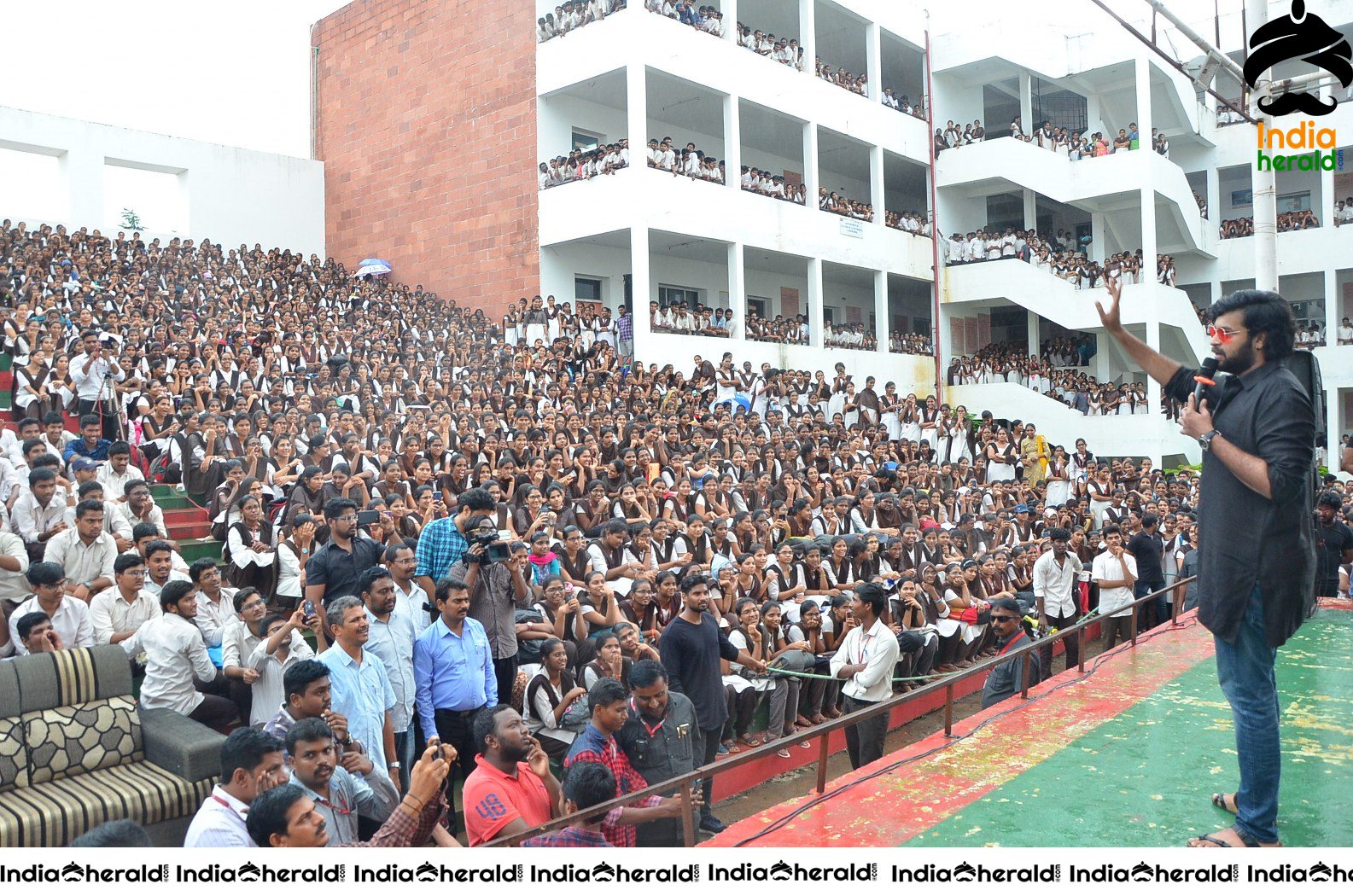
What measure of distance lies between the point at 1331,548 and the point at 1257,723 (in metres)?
7.01

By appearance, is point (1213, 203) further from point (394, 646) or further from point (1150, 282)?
point (394, 646)

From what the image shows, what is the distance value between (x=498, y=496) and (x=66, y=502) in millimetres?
3346

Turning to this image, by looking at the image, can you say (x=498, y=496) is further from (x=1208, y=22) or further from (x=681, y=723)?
(x=1208, y=22)

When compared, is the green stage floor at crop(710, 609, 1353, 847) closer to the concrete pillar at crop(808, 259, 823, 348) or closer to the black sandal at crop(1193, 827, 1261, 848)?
the black sandal at crop(1193, 827, 1261, 848)

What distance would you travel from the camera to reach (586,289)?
Result: 2064cm

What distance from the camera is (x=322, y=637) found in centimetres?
619

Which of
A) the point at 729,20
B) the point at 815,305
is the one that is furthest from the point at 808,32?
the point at 815,305

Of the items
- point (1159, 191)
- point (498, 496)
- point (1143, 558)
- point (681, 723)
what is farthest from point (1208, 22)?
point (681, 723)

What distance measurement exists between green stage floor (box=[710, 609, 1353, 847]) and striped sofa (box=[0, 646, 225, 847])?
9.78ft

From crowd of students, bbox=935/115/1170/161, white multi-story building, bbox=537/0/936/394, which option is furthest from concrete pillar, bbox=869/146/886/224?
crowd of students, bbox=935/115/1170/161

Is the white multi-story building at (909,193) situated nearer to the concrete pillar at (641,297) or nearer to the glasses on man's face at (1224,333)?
the concrete pillar at (641,297)

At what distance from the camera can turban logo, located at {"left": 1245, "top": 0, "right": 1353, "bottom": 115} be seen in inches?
366

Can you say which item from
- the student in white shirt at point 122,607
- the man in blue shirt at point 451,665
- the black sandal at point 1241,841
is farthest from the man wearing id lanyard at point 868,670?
the student in white shirt at point 122,607
